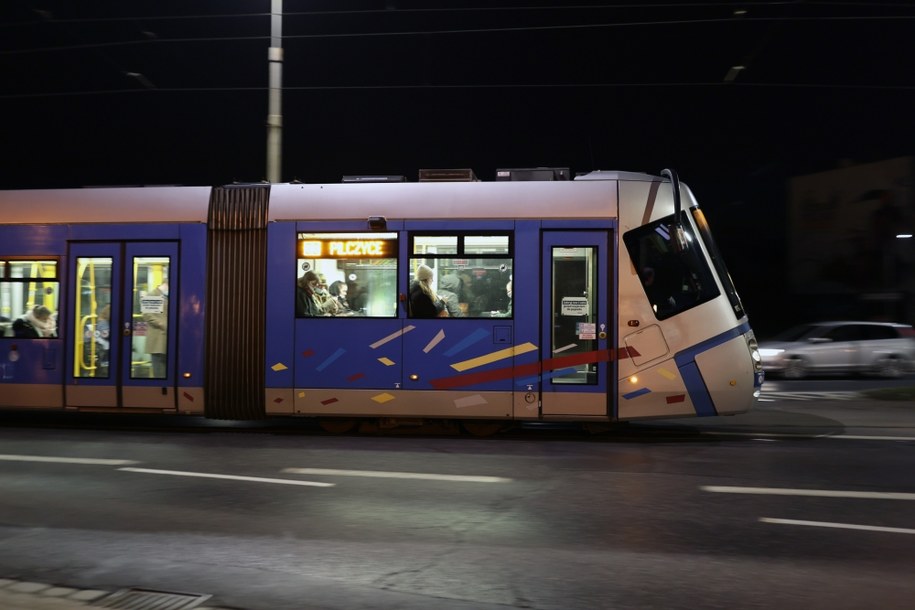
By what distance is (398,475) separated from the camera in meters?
8.79

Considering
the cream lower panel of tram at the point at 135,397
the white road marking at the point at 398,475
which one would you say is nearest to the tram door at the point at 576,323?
the white road marking at the point at 398,475

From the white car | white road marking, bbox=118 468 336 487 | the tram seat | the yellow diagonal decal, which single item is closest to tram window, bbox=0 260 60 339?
the tram seat

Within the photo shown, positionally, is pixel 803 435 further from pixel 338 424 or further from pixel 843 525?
pixel 338 424

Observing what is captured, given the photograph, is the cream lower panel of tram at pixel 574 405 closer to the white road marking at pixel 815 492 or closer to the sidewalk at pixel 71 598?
the white road marking at pixel 815 492

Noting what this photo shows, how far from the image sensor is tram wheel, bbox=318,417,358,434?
11.8m

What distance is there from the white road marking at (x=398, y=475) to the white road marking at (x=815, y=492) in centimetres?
202

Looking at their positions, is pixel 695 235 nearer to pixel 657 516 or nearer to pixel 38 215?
pixel 657 516

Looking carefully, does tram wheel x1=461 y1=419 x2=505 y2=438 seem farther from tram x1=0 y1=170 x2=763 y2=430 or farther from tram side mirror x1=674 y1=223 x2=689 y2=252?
tram side mirror x1=674 y1=223 x2=689 y2=252

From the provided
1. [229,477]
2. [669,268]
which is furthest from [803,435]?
[229,477]

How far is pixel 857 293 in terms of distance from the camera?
4666 cm

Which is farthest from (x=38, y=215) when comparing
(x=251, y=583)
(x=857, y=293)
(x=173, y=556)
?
(x=857, y=293)

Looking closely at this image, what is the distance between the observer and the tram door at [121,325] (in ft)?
38.6

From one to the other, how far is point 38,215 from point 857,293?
143ft

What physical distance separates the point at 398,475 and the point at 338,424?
10.5 feet
